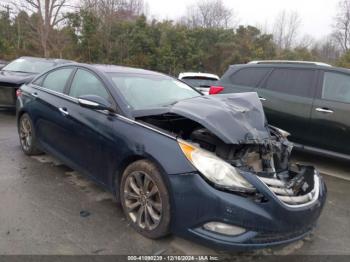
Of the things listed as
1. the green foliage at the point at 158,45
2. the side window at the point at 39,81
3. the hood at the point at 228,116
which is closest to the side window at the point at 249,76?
the hood at the point at 228,116

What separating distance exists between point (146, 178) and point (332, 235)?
1.94 meters

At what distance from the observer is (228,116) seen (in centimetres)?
330

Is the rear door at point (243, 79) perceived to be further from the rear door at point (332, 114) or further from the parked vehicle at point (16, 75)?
the parked vehicle at point (16, 75)

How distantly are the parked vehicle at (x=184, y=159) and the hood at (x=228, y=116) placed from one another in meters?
0.01

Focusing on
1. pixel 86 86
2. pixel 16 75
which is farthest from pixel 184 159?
pixel 16 75

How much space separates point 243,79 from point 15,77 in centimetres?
536

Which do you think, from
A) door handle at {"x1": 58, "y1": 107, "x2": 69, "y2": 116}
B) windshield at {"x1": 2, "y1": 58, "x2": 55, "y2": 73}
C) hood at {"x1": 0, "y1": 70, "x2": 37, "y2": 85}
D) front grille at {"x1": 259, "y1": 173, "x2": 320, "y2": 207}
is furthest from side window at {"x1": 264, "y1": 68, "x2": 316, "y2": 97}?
windshield at {"x1": 2, "y1": 58, "x2": 55, "y2": 73}

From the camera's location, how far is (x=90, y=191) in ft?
13.9

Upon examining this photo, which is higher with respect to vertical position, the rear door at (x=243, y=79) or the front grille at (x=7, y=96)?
the rear door at (x=243, y=79)

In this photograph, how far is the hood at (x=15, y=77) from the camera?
8.14 meters

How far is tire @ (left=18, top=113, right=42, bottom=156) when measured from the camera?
523 cm

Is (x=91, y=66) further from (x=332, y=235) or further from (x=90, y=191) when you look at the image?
(x=332, y=235)

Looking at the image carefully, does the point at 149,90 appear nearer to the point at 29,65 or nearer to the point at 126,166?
the point at 126,166

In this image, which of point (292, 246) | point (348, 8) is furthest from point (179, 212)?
point (348, 8)
